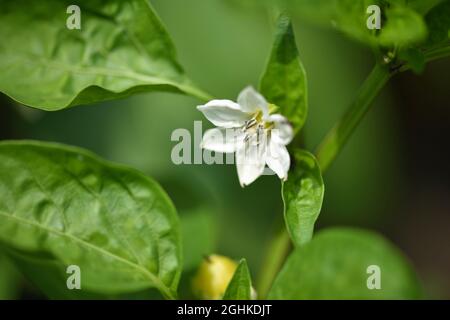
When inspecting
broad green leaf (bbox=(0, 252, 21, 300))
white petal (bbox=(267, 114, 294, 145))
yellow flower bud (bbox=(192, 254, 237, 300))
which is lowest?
yellow flower bud (bbox=(192, 254, 237, 300))

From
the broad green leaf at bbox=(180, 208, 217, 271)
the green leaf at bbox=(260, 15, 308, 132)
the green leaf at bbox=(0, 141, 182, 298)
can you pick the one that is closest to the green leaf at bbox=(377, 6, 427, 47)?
the green leaf at bbox=(260, 15, 308, 132)

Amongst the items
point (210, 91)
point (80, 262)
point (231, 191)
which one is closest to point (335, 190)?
point (231, 191)

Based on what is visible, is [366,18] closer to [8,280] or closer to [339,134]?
[339,134]

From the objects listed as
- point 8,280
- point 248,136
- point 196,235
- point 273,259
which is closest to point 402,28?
point 248,136

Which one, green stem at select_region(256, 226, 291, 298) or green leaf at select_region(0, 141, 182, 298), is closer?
green leaf at select_region(0, 141, 182, 298)

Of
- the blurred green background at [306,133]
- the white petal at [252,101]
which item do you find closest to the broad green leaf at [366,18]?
the white petal at [252,101]

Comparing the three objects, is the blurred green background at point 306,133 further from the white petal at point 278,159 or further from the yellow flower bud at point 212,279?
the white petal at point 278,159

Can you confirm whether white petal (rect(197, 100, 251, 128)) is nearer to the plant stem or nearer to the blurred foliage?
the plant stem

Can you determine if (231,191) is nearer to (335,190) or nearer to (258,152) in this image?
(335,190)
